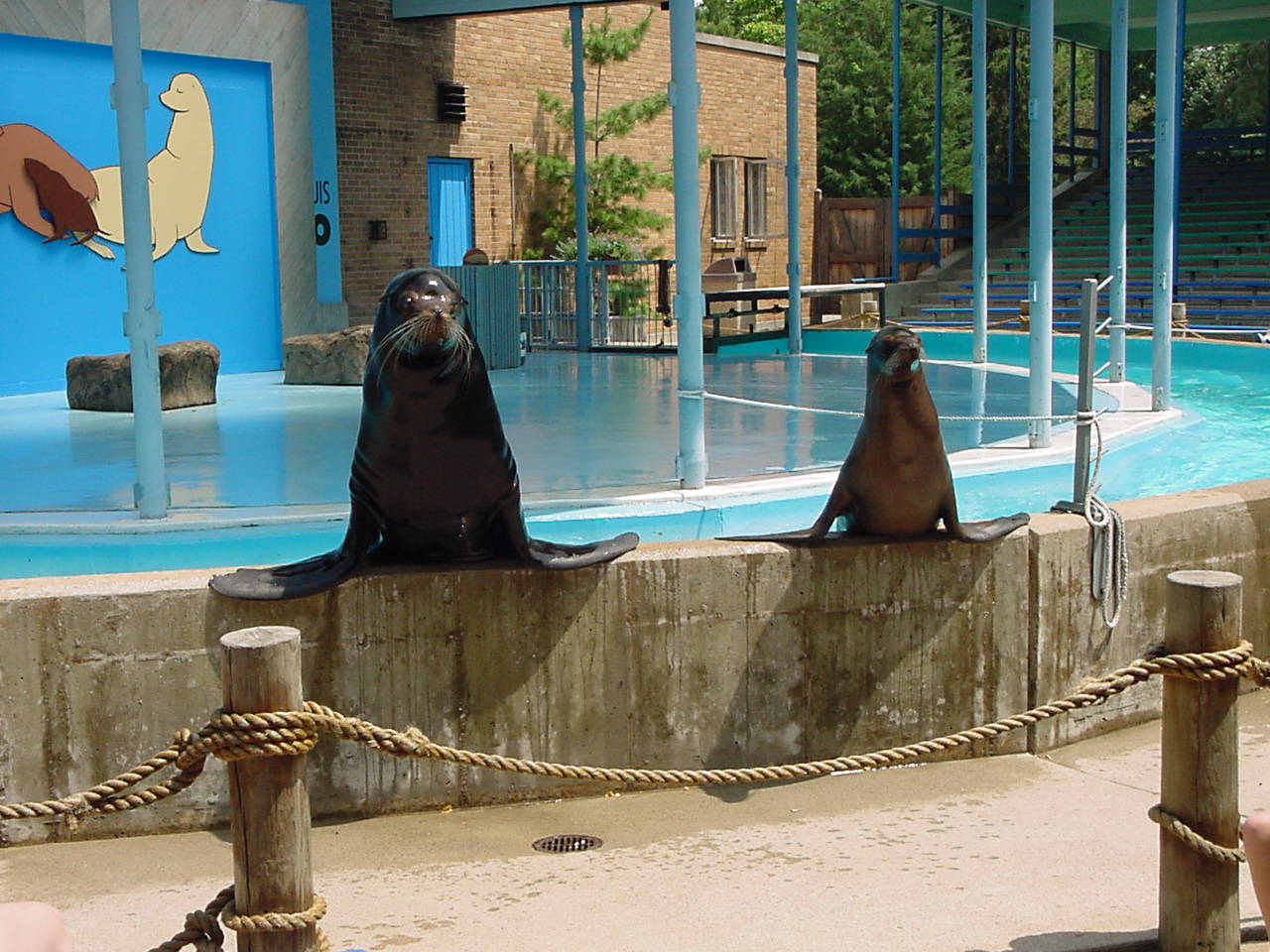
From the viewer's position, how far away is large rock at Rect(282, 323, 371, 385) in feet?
44.3

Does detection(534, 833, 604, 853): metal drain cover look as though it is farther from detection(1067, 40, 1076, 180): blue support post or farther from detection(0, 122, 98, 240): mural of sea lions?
detection(1067, 40, 1076, 180): blue support post

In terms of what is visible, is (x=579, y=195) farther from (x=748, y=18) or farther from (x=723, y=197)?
(x=748, y=18)

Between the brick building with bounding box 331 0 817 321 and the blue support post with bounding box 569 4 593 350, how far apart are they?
6.27ft

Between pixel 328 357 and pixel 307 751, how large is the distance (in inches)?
444

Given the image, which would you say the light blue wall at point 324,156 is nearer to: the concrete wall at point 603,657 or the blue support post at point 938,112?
the blue support post at point 938,112

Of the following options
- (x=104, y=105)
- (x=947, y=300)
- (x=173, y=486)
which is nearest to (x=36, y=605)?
(x=173, y=486)

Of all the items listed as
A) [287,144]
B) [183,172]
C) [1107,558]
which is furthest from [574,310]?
[1107,558]

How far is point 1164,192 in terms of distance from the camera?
11.3 meters

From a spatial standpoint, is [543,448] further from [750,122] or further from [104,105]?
[750,122]

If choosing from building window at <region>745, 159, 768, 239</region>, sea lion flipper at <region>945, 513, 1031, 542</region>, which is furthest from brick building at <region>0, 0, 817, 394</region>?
sea lion flipper at <region>945, 513, 1031, 542</region>

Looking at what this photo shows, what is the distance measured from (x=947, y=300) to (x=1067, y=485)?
12006 millimetres

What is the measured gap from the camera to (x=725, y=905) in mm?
3594

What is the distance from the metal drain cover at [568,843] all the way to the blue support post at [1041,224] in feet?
19.2

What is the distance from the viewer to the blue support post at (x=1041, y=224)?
367 inches
